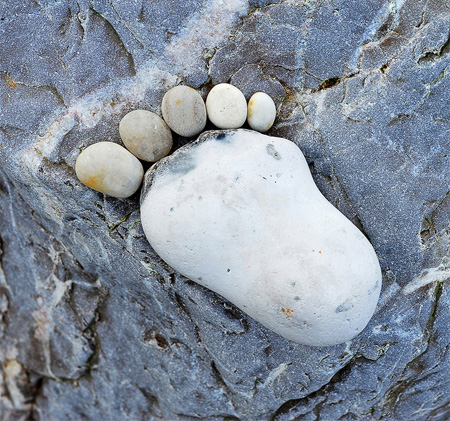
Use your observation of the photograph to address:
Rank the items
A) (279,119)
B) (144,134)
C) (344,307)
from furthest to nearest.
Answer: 1. (279,119)
2. (144,134)
3. (344,307)

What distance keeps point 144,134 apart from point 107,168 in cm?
17

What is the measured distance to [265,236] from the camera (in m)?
1.36

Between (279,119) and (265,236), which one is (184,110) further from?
(265,236)

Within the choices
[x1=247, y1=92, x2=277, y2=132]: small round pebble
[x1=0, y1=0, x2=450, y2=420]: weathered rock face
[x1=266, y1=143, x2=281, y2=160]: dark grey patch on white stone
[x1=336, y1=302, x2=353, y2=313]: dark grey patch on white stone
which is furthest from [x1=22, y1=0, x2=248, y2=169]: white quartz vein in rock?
[x1=336, y1=302, x2=353, y2=313]: dark grey patch on white stone

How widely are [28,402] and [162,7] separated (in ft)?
6.86

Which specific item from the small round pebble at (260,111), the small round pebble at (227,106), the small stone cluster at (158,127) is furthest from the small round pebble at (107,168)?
the small round pebble at (260,111)

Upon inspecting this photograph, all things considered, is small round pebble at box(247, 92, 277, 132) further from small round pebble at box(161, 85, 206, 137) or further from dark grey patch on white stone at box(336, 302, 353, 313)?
dark grey patch on white stone at box(336, 302, 353, 313)

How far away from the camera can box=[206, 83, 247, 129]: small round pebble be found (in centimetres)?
146

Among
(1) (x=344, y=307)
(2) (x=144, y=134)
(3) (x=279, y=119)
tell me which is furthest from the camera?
(3) (x=279, y=119)

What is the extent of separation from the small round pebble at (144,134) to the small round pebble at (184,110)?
0.04 meters

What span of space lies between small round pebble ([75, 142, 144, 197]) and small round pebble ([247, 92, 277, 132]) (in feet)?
1.41

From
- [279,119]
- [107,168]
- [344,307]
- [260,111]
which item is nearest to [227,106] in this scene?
[260,111]

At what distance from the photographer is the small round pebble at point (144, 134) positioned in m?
1.44

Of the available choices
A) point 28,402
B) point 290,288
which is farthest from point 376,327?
point 28,402
